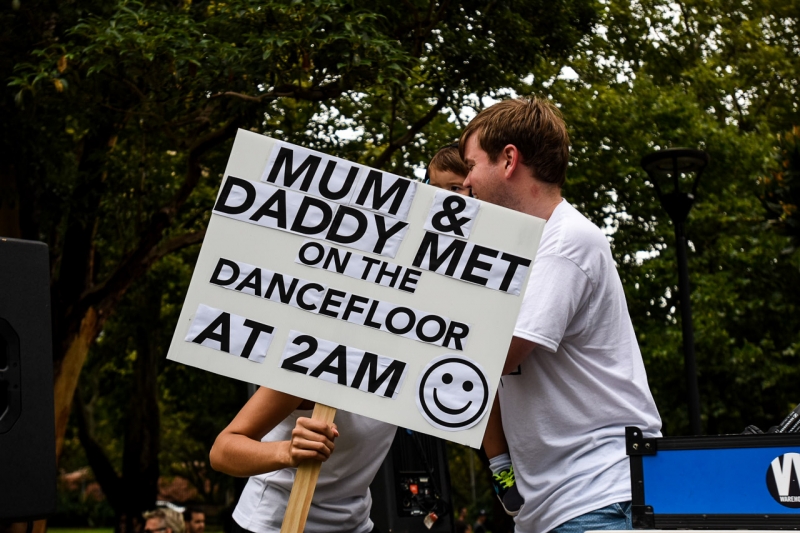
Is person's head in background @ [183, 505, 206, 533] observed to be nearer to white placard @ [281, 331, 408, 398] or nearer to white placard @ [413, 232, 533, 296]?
white placard @ [281, 331, 408, 398]

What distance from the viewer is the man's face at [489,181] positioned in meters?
2.68

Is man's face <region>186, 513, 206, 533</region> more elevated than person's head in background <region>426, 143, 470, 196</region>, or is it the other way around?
person's head in background <region>426, 143, 470, 196</region>

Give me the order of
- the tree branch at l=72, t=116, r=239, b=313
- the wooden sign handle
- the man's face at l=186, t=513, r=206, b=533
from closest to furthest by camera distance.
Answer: the wooden sign handle, the tree branch at l=72, t=116, r=239, b=313, the man's face at l=186, t=513, r=206, b=533

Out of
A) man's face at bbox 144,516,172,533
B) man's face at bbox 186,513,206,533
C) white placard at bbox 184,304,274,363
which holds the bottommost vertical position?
man's face at bbox 186,513,206,533

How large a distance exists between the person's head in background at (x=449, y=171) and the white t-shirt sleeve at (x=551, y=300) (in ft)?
3.25

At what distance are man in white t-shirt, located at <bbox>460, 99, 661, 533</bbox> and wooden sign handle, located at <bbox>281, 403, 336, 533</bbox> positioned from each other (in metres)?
0.55

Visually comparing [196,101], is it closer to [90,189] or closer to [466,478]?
[90,189]

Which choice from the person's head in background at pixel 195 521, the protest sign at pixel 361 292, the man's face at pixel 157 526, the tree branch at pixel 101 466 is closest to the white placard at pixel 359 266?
the protest sign at pixel 361 292

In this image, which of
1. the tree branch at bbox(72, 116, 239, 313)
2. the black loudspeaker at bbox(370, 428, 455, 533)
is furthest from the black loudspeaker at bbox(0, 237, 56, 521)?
the tree branch at bbox(72, 116, 239, 313)

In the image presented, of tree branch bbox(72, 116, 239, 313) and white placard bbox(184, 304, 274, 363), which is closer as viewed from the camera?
white placard bbox(184, 304, 274, 363)

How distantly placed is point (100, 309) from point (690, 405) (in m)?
6.74

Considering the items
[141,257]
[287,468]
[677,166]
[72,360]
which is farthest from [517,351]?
[72,360]

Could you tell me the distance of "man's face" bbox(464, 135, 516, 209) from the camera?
2.68 metres

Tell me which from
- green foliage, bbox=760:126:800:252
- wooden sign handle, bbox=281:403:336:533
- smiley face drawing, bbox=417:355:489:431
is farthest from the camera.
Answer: green foliage, bbox=760:126:800:252
